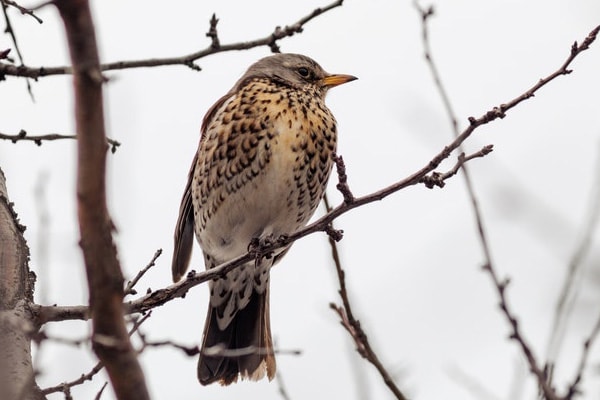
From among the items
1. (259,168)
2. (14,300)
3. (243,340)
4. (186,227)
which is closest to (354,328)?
(14,300)

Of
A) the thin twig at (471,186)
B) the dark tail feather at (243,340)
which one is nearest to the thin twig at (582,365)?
the thin twig at (471,186)

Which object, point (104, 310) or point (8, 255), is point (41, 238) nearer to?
point (8, 255)

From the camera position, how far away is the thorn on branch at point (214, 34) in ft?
11.3

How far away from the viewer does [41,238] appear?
3732 millimetres

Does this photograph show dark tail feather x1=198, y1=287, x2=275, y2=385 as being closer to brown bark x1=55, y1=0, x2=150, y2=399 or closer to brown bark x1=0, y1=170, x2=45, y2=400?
brown bark x1=0, y1=170, x2=45, y2=400

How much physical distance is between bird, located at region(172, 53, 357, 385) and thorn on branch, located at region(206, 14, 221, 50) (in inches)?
82.0

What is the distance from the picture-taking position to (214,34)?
355cm

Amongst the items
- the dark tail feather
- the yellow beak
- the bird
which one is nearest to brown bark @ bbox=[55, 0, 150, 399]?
the bird

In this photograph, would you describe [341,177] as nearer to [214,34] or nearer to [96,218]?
[214,34]

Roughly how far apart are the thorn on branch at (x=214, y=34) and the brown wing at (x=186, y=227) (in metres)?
2.83

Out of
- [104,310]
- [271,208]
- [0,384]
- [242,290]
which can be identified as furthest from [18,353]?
[242,290]

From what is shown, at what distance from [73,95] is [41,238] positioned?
1709 mm

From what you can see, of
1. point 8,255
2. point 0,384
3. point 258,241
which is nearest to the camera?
point 0,384

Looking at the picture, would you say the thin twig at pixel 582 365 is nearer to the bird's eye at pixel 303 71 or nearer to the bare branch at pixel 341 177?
the bare branch at pixel 341 177
